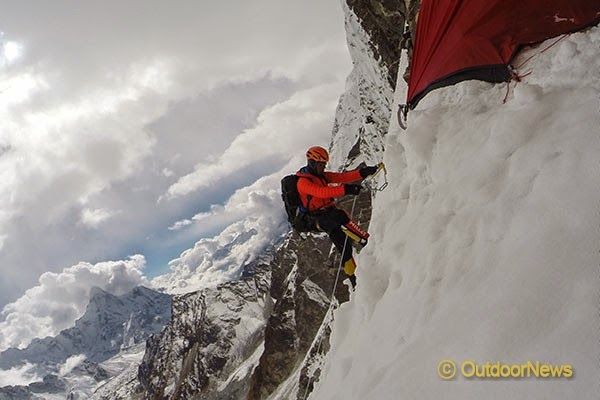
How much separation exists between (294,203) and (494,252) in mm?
5653

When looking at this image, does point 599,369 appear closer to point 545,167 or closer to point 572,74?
point 545,167

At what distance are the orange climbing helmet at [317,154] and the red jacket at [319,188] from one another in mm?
338

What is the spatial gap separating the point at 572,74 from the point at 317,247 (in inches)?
2344

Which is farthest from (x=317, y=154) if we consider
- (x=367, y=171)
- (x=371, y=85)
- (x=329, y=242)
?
(x=329, y=242)

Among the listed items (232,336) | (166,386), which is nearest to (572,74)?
(232,336)

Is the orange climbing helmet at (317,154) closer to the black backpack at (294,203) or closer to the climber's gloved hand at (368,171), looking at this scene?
the black backpack at (294,203)

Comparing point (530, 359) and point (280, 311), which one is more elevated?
point (530, 359)

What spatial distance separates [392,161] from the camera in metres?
7.86

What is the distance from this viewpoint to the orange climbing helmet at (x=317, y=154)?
340 inches

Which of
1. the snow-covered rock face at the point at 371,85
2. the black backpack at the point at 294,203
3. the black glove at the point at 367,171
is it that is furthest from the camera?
the snow-covered rock face at the point at 371,85

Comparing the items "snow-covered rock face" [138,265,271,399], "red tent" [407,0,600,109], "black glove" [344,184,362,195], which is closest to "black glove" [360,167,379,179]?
"black glove" [344,184,362,195]

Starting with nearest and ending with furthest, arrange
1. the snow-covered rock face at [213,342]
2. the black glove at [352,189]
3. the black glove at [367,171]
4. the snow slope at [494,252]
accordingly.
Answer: the snow slope at [494,252] < the black glove at [352,189] < the black glove at [367,171] < the snow-covered rock face at [213,342]

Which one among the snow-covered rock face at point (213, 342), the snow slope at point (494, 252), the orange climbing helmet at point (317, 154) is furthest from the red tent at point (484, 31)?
the snow-covered rock face at point (213, 342)

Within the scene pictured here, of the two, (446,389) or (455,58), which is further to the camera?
(455,58)
